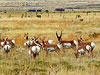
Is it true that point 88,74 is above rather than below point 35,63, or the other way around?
above

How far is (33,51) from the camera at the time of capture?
46.9 feet

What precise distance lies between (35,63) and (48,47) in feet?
11.5

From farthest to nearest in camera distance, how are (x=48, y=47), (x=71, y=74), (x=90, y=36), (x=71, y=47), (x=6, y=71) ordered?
(x=90, y=36) → (x=71, y=47) → (x=48, y=47) → (x=6, y=71) → (x=71, y=74)

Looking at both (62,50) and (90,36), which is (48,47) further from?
(90,36)

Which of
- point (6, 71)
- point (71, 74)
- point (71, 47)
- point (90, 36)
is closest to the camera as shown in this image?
point (71, 74)

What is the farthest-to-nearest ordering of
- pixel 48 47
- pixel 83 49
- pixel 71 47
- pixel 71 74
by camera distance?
pixel 71 47 → pixel 48 47 → pixel 83 49 → pixel 71 74

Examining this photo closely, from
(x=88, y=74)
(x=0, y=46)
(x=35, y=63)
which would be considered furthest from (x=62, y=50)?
(x=88, y=74)

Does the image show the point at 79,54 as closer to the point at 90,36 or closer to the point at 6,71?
the point at 6,71

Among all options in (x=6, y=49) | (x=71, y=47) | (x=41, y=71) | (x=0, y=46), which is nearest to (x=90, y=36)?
(x=71, y=47)

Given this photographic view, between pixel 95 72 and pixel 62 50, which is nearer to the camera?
pixel 95 72

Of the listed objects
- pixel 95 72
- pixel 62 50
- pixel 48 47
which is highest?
pixel 95 72

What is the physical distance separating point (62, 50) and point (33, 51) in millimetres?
6506

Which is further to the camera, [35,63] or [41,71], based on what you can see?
[35,63]

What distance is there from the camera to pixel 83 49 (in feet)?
53.7
